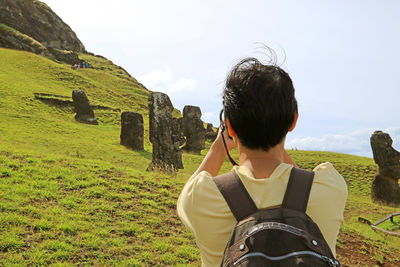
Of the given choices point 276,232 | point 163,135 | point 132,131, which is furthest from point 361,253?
point 132,131

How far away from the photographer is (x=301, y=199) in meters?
1.70

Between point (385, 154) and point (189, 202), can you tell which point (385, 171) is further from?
point (189, 202)

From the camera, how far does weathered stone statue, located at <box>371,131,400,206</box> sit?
1892 cm

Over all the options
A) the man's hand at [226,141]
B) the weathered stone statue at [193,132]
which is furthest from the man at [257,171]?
the weathered stone statue at [193,132]

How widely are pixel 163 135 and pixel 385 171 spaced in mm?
12746

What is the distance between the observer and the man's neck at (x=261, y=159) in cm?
187

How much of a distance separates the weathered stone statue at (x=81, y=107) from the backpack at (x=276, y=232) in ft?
95.3

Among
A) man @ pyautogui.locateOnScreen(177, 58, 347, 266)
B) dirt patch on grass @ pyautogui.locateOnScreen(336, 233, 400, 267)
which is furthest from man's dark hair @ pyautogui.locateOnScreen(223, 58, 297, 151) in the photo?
dirt patch on grass @ pyautogui.locateOnScreen(336, 233, 400, 267)

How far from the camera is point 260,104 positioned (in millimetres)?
1797

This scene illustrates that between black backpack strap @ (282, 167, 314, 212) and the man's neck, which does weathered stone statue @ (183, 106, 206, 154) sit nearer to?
the man's neck

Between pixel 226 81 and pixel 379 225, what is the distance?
13956 mm

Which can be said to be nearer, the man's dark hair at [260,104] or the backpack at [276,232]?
the backpack at [276,232]

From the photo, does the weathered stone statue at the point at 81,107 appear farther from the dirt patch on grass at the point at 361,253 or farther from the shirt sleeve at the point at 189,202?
the shirt sleeve at the point at 189,202

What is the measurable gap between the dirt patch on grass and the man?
6.19 metres
